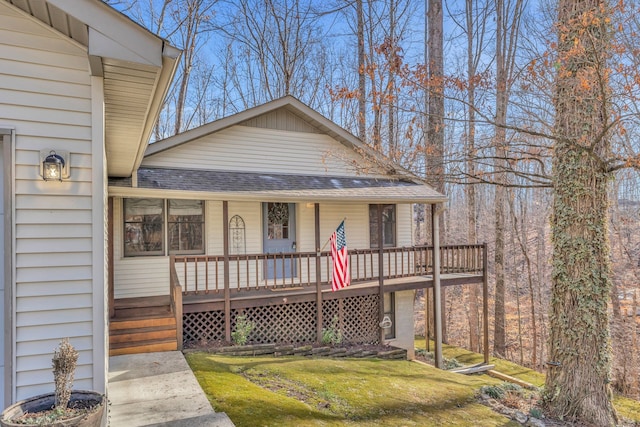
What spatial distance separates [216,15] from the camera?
19344 mm

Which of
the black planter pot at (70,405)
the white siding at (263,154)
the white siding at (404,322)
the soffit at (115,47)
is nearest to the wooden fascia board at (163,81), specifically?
the soffit at (115,47)

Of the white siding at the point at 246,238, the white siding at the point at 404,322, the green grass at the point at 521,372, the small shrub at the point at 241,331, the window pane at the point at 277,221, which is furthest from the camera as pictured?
the white siding at the point at 404,322

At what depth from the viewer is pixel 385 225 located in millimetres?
11867

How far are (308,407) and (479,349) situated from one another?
48.7 ft

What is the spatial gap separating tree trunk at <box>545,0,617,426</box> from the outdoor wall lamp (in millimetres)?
6296

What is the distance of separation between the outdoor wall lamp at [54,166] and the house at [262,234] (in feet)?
13.9

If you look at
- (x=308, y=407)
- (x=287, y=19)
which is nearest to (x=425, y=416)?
(x=308, y=407)

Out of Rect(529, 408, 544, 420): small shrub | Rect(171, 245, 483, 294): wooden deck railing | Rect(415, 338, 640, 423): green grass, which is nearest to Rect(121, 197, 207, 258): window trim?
Rect(171, 245, 483, 294): wooden deck railing

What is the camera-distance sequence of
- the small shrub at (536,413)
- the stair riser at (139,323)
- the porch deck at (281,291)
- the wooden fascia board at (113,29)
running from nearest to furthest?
the wooden fascia board at (113,29), the small shrub at (536,413), the stair riser at (139,323), the porch deck at (281,291)

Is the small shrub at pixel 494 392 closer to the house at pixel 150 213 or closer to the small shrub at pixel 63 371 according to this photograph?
the house at pixel 150 213

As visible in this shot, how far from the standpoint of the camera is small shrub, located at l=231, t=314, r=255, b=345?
7996 mm

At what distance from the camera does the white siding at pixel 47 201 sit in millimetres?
3268

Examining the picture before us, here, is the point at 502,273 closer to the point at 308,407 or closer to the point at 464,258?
the point at 464,258

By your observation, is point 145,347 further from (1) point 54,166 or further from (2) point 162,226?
(1) point 54,166
